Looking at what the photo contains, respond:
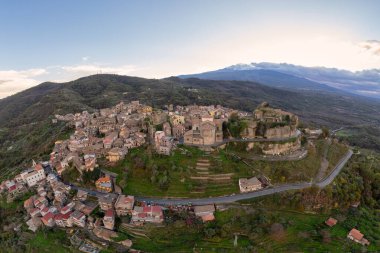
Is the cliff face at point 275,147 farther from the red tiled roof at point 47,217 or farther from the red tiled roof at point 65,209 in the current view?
the red tiled roof at point 47,217

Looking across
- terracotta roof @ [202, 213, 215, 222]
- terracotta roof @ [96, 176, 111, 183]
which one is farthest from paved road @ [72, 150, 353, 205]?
terracotta roof @ [202, 213, 215, 222]

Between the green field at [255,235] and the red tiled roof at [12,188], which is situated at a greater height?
the red tiled roof at [12,188]

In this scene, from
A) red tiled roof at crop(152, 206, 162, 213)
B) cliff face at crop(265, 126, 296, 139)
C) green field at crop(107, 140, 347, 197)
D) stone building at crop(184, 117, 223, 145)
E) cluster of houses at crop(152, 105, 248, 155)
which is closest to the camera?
red tiled roof at crop(152, 206, 162, 213)

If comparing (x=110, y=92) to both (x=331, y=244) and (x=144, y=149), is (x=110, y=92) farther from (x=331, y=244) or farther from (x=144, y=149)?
(x=331, y=244)

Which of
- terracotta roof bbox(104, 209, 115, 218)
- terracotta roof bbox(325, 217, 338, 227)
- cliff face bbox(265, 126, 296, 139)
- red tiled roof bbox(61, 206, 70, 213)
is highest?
cliff face bbox(265, 126, 296, 139)

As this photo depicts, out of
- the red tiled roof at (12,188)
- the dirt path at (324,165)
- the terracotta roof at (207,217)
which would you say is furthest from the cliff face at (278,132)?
the red tiled roof at (12,188)

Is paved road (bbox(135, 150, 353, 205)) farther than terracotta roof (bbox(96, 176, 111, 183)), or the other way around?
terracotta roof (bbox(96, 176, 111, 183))

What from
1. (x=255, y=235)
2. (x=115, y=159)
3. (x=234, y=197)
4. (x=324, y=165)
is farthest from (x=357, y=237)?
(x=115, y=159)

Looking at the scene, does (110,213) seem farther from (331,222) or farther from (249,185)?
(331,222)

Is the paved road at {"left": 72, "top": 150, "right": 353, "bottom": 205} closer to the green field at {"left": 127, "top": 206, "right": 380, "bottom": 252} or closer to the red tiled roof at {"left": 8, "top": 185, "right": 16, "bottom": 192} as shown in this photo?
the green field at {"left": 127, "top": 206, "right": 380, "bottom": 252}

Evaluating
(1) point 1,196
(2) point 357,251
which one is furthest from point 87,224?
(2) point 357,251
